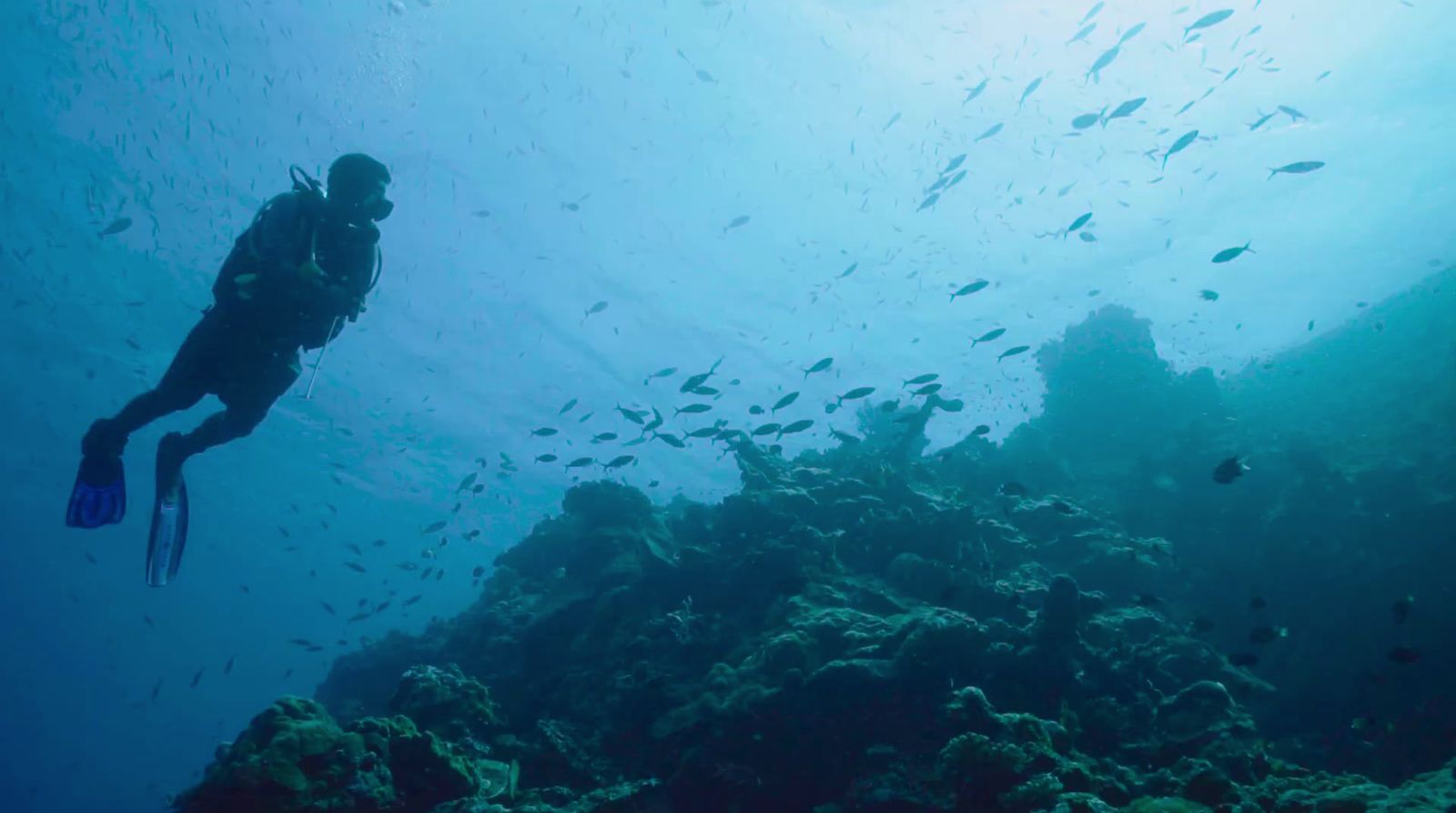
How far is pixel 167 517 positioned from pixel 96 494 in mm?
765

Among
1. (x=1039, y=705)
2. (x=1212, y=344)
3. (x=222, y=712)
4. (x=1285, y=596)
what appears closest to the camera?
(x=1039, y=705)

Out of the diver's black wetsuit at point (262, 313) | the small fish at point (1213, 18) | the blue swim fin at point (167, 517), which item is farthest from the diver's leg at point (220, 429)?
the small fish at point (1213, 18)

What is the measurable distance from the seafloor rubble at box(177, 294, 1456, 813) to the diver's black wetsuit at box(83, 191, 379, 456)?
3592 millimetres

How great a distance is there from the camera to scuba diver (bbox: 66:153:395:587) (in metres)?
6.68

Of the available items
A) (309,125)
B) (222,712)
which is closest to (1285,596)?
(309,125)

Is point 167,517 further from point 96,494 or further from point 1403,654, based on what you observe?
point 1403,654

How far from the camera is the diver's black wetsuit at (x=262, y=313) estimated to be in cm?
664

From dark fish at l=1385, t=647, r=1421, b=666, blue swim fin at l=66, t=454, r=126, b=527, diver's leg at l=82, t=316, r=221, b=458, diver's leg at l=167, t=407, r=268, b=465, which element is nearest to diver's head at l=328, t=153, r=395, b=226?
diver's leg at l=82, t=316, r=221, b=458

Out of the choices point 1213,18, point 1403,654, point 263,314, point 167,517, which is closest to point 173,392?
point 263,314

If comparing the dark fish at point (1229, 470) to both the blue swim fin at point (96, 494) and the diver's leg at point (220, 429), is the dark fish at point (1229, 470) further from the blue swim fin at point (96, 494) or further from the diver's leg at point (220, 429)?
the blue swim fin at point (96, 494)

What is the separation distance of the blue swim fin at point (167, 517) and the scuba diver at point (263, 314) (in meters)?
0.35

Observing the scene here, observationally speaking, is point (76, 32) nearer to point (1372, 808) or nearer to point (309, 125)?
point (309, 125)

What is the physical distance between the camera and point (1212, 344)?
139 feet

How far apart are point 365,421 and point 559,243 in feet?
69.1
